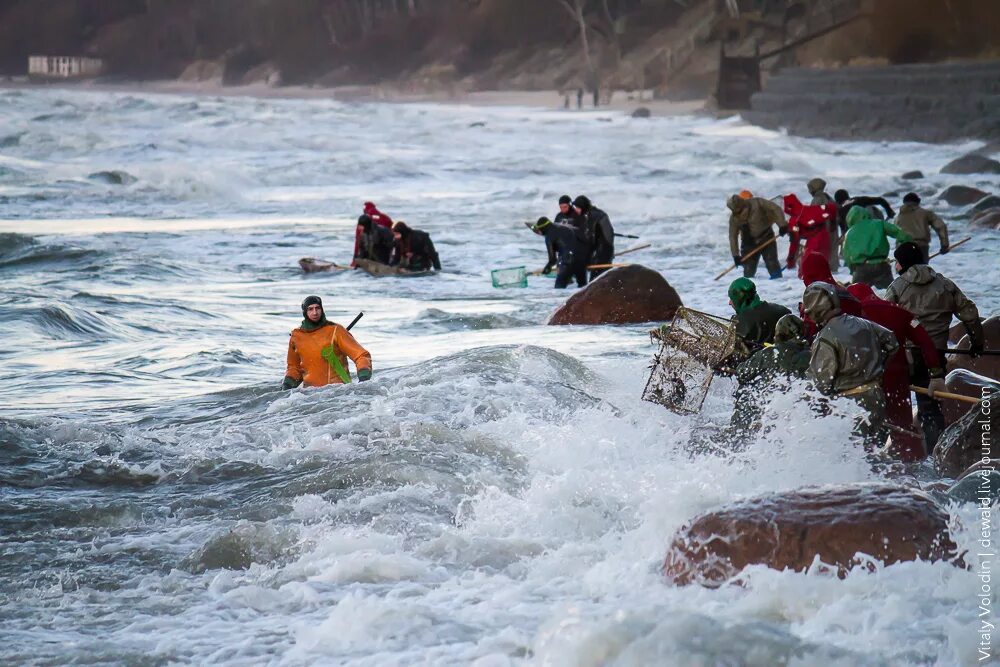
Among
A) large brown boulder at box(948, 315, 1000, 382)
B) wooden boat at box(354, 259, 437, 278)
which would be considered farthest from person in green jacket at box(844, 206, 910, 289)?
wooden boat at box(354, 259, 437, 278)

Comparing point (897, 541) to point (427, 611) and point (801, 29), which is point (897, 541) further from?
point (801, 29)

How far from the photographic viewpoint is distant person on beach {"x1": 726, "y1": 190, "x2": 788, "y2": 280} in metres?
18.5

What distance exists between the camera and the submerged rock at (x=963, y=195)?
2870 cm

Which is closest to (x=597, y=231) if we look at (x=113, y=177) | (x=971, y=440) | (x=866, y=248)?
(x=866, y=248)

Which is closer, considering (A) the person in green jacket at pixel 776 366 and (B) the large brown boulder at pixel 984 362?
(A) the person in green jacket at pixel 776 366

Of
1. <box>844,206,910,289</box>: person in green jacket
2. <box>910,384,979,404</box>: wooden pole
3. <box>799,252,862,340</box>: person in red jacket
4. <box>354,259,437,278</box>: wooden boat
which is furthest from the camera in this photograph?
<box>354,259,437,278</box>: wooden boat

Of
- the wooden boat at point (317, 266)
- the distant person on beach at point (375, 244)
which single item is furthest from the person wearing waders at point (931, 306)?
the wooden boat at point (317, 266)

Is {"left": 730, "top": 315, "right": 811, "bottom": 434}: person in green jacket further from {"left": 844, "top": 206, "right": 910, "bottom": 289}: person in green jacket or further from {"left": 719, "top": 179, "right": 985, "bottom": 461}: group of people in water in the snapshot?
{"left": 844, "top": 206, "right": 910, "bottom": 289}: person in green jacket

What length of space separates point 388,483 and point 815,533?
3260 mm

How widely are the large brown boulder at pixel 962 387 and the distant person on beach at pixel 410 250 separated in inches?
472

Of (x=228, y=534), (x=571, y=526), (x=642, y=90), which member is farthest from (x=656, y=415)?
(x=642, y=90)

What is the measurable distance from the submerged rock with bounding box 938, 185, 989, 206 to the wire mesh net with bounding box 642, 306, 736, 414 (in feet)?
67.3

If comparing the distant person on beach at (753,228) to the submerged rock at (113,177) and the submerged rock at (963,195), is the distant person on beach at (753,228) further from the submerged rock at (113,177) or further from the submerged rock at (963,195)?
the submerged rock at (113,177)

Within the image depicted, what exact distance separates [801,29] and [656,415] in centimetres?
6048
